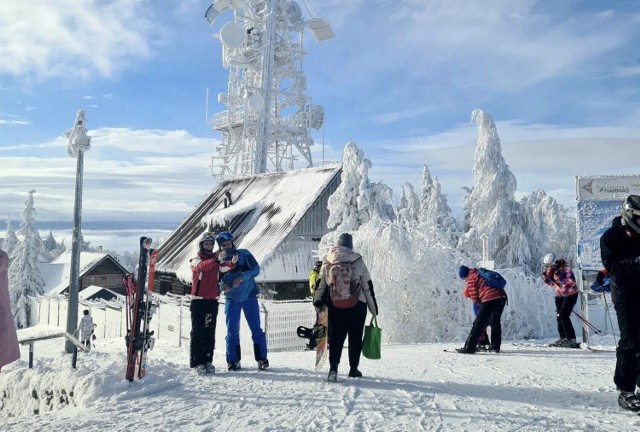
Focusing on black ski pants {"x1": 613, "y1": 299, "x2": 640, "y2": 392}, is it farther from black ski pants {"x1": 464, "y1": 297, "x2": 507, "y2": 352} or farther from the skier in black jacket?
black ski pants {"x1": 464, "y1": 297, "x2": 507, "y2": 352}

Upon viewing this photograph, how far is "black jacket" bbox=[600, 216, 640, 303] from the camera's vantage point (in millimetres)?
4566

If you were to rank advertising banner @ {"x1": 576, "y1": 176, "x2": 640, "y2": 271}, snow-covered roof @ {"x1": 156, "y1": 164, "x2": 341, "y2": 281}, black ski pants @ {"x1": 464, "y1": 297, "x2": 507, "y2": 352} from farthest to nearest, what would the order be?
snow-covered roof @ {"x1": 156, "y1": 164, "x2": 341, "y2": 281}
advertising banner @ {"x1": 576, "y1": 176, "x2": 640, "y2": 271}
black ski pants @ {"x1": 464, "y1": 297, "x2": 507, "y2": 352}

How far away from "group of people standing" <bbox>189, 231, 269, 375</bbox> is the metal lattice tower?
3519cm

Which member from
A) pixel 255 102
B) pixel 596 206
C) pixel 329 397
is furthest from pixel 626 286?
pixel 255 102

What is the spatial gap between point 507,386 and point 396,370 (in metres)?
1.42

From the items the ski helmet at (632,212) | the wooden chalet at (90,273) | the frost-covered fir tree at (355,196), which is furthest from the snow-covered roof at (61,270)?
the ski helmet at (632,212)

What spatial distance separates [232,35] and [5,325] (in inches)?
1538

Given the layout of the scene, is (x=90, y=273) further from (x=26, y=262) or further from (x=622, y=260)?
(x=622, y=260)

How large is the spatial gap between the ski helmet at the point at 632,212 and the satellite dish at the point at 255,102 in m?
37.5

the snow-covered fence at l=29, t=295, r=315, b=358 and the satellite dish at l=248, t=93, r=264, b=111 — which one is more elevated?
the satellite dish at l=248, t=93, r=264, b=111

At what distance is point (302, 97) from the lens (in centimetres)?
4297

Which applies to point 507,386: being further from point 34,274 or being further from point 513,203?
point 34,274

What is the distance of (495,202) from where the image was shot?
28.9 m

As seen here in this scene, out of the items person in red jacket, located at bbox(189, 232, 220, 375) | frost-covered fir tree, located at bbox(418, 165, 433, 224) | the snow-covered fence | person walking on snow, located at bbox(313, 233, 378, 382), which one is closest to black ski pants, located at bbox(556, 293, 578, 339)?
person walking on snow, located at bbox(313, 233, 378, 382)
